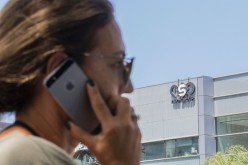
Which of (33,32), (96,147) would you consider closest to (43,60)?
(33,32)

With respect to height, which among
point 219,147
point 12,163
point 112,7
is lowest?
point 12,163

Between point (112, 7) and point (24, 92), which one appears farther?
point (112, 7)

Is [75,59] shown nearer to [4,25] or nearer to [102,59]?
[102,59]

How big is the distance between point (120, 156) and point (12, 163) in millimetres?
308

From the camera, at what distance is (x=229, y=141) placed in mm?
40062

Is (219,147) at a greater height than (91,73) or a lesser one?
greater

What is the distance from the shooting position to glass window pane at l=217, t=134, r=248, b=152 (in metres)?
39.4

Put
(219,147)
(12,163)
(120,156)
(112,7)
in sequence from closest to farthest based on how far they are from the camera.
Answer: (12,163) → (120,156) → (112,7) → (219,147)

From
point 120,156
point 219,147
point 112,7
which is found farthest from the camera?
point 219,147

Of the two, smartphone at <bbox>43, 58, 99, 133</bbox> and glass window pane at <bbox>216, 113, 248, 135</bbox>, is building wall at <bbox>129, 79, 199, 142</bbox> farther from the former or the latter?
smartphone at <bbox>43, 58, 99, 133</bbox>

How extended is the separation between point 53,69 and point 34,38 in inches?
3.7

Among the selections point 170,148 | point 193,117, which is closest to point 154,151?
point 170,148

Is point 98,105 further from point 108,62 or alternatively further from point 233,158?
point 233,158

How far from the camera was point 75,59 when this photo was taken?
5.75 ft
